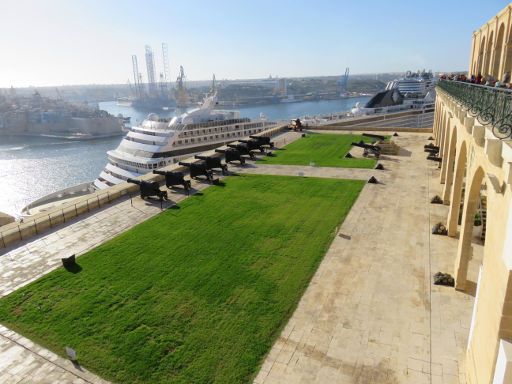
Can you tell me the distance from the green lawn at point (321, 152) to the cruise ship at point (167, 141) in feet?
43.9

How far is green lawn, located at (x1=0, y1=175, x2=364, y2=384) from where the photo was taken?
895 centimetres

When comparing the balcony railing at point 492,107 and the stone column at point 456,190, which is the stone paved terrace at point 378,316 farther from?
the balcony railing at point 492,107

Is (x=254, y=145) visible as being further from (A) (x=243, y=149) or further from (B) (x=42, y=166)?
(B) (x=42, y=166)

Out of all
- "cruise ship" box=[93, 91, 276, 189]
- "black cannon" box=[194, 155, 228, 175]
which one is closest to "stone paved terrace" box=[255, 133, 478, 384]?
"black cannon" box=[194, 155, 228, 175]

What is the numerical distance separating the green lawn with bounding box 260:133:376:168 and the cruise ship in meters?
13.4

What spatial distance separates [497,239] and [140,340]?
8548 mm

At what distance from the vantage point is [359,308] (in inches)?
419

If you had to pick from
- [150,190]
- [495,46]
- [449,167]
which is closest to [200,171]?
[150,190]

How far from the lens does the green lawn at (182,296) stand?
29.3 feet

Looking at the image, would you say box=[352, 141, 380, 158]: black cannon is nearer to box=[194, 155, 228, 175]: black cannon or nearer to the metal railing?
box=[194, 155, 228, 175]: black cannon

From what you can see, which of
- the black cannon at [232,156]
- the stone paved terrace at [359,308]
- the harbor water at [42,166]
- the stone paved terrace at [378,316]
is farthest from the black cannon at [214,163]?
the harbor water at [42,166]

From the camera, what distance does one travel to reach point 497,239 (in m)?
6.81

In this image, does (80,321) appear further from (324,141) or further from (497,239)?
(324,141)

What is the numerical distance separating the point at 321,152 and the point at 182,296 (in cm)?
2323
